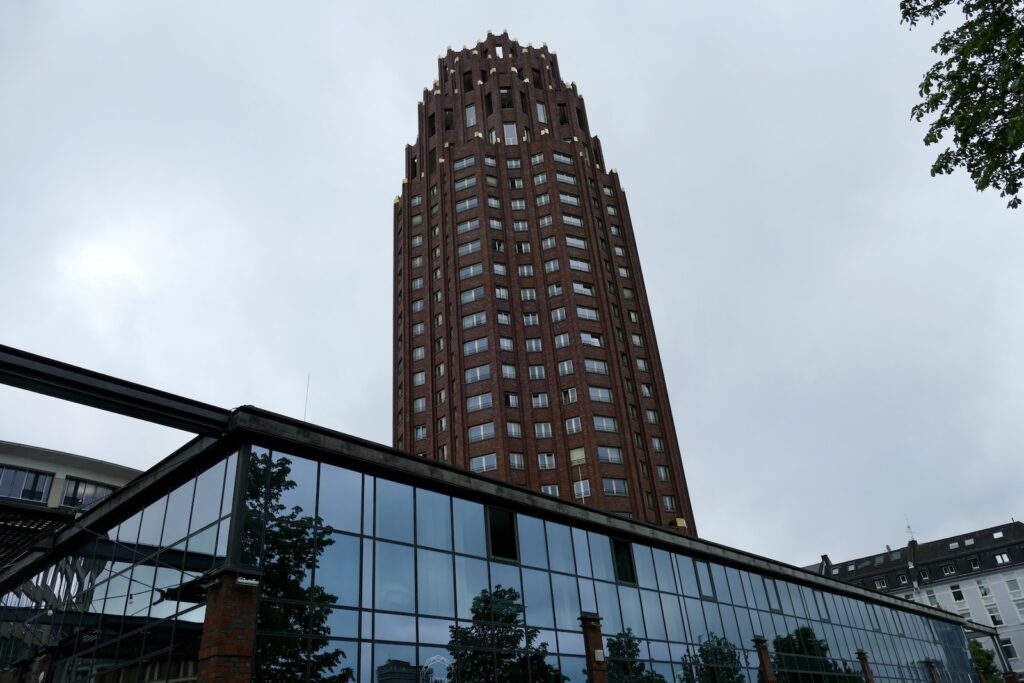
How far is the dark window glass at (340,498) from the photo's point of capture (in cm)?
1916

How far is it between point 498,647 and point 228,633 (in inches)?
A: 336

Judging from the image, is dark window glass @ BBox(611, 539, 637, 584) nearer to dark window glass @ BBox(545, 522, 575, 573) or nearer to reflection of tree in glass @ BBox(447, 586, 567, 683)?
dark window glass @ BBox(545, 522, 575, 573)

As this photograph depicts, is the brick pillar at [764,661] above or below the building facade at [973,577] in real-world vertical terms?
below

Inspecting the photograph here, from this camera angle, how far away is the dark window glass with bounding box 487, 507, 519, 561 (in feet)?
76.8

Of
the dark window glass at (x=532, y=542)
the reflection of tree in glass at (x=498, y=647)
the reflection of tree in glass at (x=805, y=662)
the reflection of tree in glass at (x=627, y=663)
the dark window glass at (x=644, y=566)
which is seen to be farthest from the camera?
the reflection of tree in glass at (x=805, y=662)

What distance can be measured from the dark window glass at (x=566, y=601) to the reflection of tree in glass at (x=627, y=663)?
1.92 metres

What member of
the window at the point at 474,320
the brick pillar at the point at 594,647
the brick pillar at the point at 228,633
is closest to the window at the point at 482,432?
the window at the point at 474,320

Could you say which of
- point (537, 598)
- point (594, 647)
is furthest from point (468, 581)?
point (594, 647)

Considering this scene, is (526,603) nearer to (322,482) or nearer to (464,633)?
(464,633)

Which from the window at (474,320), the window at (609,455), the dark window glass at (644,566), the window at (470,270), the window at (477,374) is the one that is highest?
the window at (470,270)

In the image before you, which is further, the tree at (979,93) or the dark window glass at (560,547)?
the dark window glass at (560,547)

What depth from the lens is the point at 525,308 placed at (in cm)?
6488

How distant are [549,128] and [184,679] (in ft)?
224

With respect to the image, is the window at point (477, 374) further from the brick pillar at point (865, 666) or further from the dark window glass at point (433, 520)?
the dark window glass at point (433, 520)
